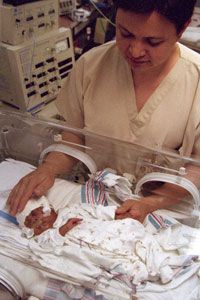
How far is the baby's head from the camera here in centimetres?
118

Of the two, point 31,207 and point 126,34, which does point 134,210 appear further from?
point 126,34

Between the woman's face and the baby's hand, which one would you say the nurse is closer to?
the woman's face

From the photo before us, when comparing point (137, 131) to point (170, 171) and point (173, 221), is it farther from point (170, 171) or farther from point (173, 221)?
point (173, 221)

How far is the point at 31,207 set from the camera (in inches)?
49.0

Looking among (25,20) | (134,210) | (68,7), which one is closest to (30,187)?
(134,210)

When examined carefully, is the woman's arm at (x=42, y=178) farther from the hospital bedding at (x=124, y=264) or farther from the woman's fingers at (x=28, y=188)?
the hospital bedding at (x=124, y=264)

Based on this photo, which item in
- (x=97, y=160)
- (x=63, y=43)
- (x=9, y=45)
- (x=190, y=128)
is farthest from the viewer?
(x=63, y=43)

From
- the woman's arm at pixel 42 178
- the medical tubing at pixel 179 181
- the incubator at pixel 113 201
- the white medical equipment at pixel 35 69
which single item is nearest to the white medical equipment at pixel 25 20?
the white medical equipment at pixel 35 69

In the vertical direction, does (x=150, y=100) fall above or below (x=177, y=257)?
above

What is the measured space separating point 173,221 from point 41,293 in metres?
0.51

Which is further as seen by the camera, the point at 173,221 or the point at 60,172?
the point at 60,172

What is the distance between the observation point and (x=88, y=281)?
102 centimetres

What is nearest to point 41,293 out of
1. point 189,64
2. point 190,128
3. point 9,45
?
point 190,128

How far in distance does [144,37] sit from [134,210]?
1.86 feet
